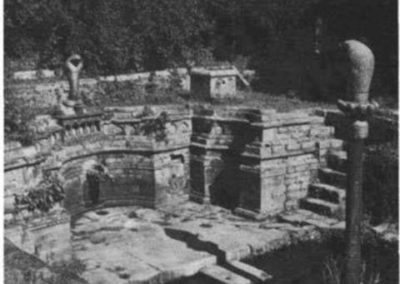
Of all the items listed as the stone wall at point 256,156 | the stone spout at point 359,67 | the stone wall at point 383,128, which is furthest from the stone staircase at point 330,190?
the stone spout at point 359,67

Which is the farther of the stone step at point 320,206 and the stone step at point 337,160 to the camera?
the stone step at point 337,160

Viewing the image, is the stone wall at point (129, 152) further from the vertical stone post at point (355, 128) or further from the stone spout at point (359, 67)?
the stone spout at point (359, 67)

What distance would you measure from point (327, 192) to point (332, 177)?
0.43m

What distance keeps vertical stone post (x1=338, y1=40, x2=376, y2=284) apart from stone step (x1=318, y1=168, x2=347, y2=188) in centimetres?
696

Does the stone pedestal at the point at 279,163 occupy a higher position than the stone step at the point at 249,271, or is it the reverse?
the stone pedestal at the point at 279,163

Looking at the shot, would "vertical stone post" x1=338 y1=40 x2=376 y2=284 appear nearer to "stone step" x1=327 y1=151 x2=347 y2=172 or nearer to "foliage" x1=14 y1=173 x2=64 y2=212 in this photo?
"foliage" x1=14 y1=173 x2=64 y2=212

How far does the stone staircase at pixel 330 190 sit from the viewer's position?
1352cm

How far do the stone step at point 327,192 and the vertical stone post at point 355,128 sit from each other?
6.60 metres

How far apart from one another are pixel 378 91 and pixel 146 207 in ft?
26.1

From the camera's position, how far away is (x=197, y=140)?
14961mm

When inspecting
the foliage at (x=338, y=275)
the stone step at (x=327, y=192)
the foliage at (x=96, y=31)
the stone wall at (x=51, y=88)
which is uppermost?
the foliage at (x=96, y=31)

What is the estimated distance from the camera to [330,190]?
546 inches

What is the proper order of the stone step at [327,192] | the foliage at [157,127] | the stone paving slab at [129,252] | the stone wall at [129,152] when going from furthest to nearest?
1. the foliage at [157,127]
2. the stone wall at [129,152]
3. the stone step at [327,192]
4. the stone paving slab at [129,252]

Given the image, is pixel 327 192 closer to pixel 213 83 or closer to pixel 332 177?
pixel 332 177
